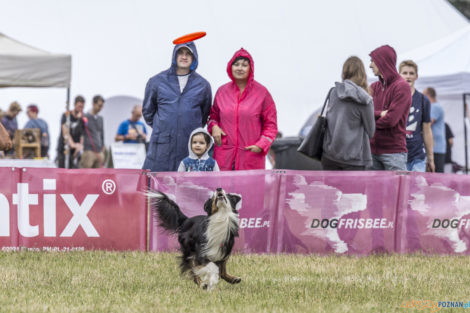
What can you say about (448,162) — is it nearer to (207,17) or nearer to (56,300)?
(207,17)

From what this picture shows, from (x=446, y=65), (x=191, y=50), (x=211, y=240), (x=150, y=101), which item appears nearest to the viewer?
(x=211, y=240)

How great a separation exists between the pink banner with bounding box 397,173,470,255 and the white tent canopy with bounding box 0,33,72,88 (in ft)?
18.6

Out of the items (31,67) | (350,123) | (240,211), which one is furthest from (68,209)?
(31,67)

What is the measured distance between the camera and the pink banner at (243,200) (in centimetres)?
691

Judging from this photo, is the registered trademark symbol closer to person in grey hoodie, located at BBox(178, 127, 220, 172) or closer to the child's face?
person in grey hoodie, located at BBox(178, 127, 220, 172)

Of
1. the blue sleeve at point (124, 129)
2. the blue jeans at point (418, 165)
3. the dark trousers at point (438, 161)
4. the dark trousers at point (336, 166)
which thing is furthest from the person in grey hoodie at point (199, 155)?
the blue sleeve at point (124, 129)

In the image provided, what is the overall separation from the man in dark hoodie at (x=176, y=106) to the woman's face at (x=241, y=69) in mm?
373

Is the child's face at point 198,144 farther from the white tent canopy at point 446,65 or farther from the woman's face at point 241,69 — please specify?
the white tent canopy at point 446,65

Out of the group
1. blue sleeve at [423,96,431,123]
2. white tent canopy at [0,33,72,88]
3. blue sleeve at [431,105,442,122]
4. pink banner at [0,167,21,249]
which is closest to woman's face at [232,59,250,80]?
blue sleeve at [423,96,431,123]

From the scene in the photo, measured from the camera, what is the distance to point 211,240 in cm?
494

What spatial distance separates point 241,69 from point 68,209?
2.05m

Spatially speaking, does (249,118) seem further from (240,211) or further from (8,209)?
(8,209)

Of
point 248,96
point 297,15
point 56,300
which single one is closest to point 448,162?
point 297,15

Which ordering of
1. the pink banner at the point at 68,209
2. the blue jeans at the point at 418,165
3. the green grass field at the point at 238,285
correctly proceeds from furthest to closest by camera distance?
the blue jeans at the point at 418,165
the pink banner at the point at 68,209
the green grass field at the point at 238,285
